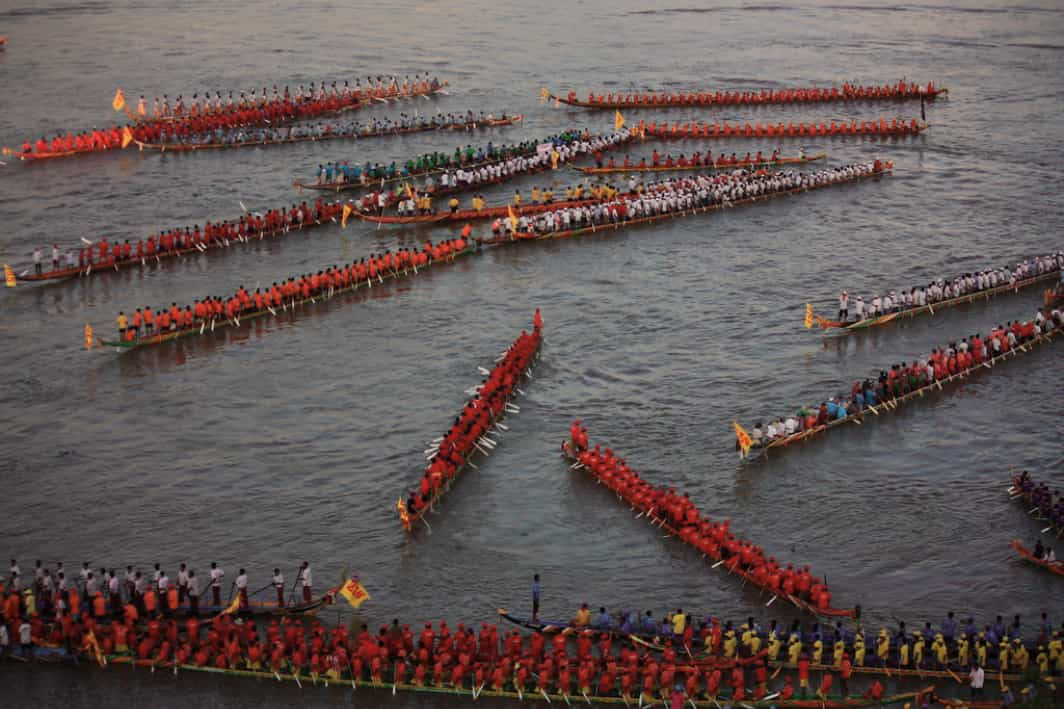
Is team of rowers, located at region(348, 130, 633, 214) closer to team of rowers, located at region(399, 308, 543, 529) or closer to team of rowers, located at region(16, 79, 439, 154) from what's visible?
team of rowers, located at region(16, 79, 439, 154)

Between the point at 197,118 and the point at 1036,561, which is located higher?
the point at 197,118

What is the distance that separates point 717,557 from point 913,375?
15293 mm

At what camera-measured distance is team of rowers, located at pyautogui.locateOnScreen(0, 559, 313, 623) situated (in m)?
35.2

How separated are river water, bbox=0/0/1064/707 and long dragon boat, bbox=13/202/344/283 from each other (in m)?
0.78

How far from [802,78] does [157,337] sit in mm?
72368

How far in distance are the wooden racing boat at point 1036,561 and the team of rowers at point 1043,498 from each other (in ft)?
4.49

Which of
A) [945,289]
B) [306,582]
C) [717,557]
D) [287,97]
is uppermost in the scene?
[287,97]

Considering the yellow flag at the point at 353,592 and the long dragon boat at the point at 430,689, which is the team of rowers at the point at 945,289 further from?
the yellow flag at the point at 353,592

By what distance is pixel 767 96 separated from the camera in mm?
102562

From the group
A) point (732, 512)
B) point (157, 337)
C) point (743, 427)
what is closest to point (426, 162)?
point (157, 337)

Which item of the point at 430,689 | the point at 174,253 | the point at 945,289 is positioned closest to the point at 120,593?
the point at 430,689

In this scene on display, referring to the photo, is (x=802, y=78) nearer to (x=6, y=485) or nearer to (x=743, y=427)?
(x=743, y=427)

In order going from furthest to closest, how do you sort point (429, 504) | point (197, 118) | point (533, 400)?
point (197, 118) < point (533, 400) < point (429, 504)

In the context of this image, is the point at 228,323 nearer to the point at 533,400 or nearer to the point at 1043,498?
the point at 533,400
